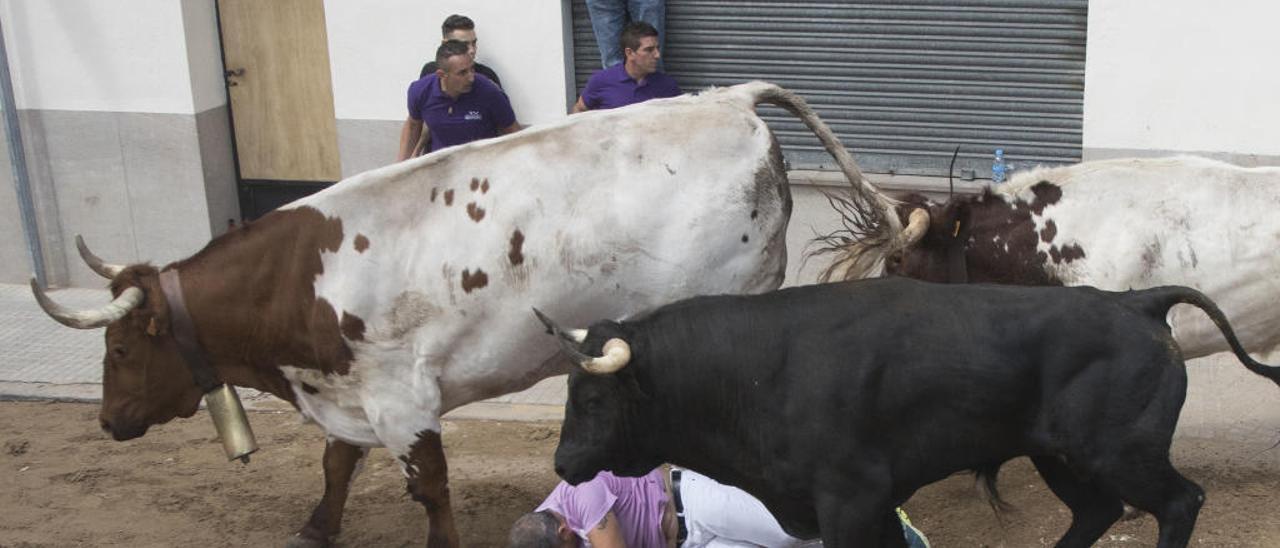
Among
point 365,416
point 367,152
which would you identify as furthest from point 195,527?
point 367,152

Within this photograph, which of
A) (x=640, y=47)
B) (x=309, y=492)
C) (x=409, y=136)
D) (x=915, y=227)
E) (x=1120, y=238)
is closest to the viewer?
(x=1120, y=238)

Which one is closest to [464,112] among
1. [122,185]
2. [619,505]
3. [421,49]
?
[421,49]

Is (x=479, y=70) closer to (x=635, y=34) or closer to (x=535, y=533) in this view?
(x=635, y=34)

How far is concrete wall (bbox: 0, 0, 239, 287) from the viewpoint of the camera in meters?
9.70

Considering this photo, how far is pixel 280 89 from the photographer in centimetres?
1013

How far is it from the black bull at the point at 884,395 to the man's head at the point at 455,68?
3085mm

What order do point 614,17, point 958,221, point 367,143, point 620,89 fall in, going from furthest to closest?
point 367,143 → point 614,17 → point 620,89 → point 958,221

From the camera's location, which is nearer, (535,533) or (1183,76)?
(535,533)

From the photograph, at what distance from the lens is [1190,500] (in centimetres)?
475

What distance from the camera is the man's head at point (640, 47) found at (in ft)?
25.4

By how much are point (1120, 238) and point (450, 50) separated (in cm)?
335

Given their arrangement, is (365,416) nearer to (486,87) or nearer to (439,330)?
(439,330)

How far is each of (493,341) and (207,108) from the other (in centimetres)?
490

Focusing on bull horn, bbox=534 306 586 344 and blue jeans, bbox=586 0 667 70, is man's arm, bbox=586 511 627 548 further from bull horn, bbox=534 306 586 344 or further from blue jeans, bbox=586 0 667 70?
blue jeans, bbox=586 0 667 70
